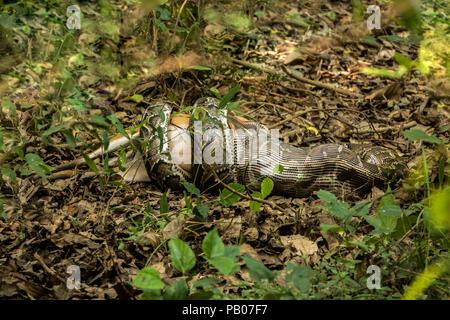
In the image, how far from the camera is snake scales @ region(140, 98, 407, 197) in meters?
4.24

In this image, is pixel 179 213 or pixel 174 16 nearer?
pixel 179 213

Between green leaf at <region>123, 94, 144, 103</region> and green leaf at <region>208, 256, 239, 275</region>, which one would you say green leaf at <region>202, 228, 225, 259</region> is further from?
green leaf at <region>123, 94, 144, 103</region>

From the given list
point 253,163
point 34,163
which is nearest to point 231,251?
point 34,163

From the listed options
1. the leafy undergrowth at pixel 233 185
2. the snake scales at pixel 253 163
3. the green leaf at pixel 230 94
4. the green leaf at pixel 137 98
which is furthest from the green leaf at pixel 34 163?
the green leaf at pixel 137 98

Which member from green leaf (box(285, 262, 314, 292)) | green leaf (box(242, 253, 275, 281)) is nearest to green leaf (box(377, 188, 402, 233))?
green leaf (box(285, 262, 314, 292))

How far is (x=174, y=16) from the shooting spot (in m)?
5.13

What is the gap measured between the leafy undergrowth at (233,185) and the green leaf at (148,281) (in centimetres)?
1

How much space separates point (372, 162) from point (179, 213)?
2.01 m

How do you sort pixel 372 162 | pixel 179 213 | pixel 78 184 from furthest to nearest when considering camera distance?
pixel 372 162, pixel 78 184, pixel 179 213

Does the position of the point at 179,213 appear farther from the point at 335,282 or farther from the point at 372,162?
the point at 372,162

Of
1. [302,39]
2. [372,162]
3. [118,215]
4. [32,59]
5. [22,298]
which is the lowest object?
[22,298]

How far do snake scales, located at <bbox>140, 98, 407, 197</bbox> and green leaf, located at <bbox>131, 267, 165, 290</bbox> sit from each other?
6.42ft

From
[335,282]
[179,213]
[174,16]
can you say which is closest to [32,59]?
[174,16]
